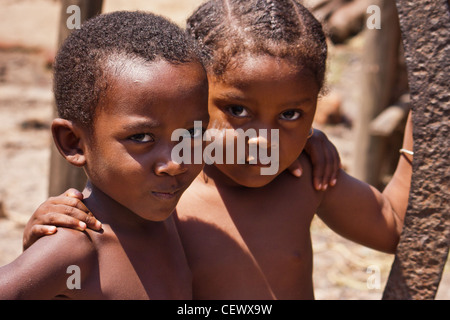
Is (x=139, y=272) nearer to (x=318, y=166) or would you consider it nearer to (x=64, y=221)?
(x=64, y=221)

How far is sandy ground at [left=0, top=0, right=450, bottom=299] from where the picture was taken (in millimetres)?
4188

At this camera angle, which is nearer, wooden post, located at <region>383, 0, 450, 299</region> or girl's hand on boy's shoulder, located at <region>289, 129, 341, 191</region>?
wooden post, located at <region>383, 0, 450, 299</region>

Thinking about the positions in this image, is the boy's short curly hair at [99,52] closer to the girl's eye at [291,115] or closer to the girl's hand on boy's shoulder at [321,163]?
the girl's eye at [291,115]

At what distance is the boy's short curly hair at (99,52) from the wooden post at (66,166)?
52.5 inches

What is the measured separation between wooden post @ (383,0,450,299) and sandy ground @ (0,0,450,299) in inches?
9.2

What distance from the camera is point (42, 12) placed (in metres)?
11.5

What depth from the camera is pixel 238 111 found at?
1.90 metres

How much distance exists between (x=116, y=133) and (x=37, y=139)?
547 centimetres

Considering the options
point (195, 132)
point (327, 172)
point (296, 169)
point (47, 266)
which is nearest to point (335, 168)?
point (327, 172)

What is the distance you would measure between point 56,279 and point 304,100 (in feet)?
2.83

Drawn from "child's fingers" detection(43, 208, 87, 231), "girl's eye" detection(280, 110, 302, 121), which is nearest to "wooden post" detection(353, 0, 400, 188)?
"girl's eye" detection(280, 110, 302, 121)

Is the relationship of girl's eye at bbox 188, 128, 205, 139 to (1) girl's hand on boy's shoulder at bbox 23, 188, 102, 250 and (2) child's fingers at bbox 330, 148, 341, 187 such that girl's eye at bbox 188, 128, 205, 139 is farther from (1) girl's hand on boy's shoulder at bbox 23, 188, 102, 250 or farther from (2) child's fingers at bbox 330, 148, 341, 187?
(2) child's fingers at bbox 330, 148, 341, 187

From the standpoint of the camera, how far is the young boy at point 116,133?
5.08ft
